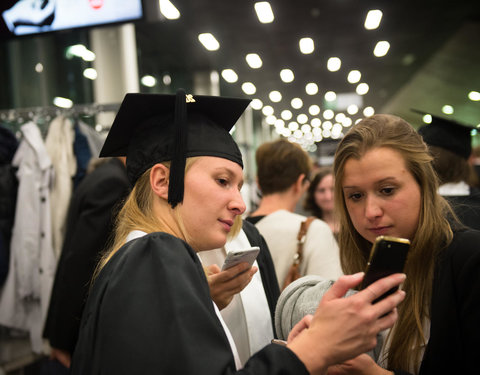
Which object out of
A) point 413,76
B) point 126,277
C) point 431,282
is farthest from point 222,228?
point 413,76

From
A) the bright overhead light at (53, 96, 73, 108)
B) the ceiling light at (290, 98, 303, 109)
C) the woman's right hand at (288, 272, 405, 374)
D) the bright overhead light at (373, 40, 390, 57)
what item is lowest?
the woman's right hand at (288, 272, 405, 374)

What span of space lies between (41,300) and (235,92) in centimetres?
743

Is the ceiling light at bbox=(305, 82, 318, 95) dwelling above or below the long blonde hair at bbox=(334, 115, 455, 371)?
above

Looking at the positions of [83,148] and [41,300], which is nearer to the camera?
[41,300]

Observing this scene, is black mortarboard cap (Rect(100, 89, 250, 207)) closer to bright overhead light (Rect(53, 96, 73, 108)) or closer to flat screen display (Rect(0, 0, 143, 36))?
flat screen display (Rect(0, 0, 143, 36))

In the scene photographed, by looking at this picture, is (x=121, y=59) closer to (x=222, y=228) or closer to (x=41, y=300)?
(x=41, y=300)

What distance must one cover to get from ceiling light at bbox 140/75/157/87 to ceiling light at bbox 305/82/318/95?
295 centimetres

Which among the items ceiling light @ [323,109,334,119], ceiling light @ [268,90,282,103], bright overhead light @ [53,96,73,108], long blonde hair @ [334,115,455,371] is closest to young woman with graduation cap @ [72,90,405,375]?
long blonde hair @ [334,115,455,371]

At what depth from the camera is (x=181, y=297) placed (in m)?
0.89

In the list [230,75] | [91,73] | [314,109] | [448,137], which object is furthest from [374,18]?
[314,109]

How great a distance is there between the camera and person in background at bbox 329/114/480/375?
110 cm

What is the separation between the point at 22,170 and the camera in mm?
3186

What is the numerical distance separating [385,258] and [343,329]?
0.63ft

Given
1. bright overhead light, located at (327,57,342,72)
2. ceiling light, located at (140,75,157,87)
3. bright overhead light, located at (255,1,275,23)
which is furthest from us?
bright overhead light, located at (327,57,342,72)
